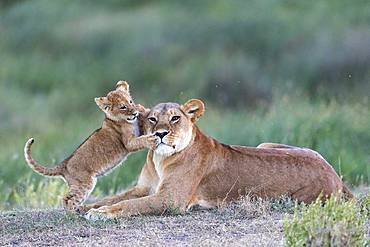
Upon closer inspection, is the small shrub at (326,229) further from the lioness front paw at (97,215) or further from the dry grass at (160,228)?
the lioness front paw at (97,215)

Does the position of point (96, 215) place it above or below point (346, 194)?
above

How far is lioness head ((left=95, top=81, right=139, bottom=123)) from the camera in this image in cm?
991

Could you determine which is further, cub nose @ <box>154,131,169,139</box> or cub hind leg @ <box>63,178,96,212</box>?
cub hind leg @ <box>63,178,96,212</box>

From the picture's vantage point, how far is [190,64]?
23.0m

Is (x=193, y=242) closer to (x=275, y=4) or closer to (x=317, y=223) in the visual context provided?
(x=317, y=223)

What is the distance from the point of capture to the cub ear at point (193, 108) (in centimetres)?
980

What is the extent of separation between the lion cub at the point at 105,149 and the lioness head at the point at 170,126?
18 centimetres

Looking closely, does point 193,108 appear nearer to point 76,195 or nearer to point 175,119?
point 175,119

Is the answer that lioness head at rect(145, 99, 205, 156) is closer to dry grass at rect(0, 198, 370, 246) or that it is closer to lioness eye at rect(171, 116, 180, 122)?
lioness eye at rect(171, 116, 180, 122)

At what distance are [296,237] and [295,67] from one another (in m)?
14.2

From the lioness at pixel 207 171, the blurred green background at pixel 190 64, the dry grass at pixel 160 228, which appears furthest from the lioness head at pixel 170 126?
the blurred green background at pixel 190 64

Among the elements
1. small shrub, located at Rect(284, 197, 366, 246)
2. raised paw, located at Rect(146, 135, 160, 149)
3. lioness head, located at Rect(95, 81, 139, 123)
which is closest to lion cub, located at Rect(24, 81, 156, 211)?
lioness head, located at Rect(95, 81, 139, 123)

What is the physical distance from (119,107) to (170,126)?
590 mm

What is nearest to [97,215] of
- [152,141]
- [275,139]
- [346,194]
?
[152,141]
